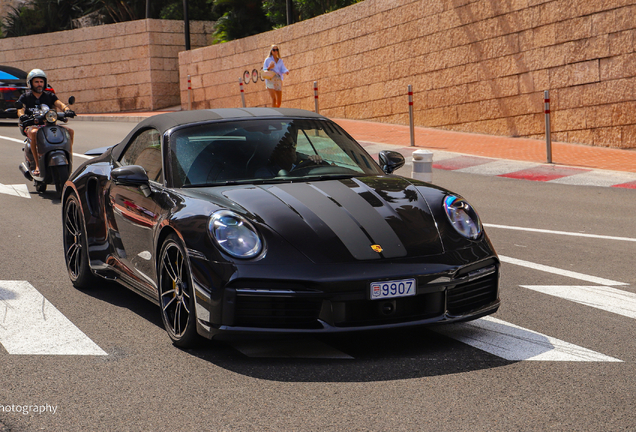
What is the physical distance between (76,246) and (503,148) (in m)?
10.9

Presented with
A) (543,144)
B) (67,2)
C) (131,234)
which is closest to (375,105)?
(543,144)

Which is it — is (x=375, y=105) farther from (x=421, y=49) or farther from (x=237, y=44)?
(x=237, y=44)

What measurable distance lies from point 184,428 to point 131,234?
6.88 feet

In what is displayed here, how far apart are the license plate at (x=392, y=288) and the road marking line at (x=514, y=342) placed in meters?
0.61

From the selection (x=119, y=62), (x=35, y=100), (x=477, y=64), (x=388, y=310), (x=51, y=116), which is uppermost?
(x=119, y=62)

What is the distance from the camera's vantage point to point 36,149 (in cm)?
1130

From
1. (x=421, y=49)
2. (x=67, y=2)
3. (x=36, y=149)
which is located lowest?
(x=36, y=149)

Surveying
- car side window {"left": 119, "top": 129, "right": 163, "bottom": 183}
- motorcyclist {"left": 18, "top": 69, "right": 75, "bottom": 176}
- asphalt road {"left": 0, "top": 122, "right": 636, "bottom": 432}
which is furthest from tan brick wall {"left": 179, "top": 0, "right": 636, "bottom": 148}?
car side window {"left": 119, "top": 129, "right": 163, "bottom": 183}

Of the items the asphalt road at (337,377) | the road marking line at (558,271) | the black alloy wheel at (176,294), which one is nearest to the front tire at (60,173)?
the asphalt road at (337,377)

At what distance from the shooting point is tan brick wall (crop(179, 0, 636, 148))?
49.3ft

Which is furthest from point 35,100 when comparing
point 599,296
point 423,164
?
point 599,296

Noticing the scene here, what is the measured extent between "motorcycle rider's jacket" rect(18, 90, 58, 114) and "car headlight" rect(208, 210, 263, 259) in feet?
26.4

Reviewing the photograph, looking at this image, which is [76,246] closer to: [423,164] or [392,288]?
[392,288]

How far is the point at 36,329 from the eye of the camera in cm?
508
